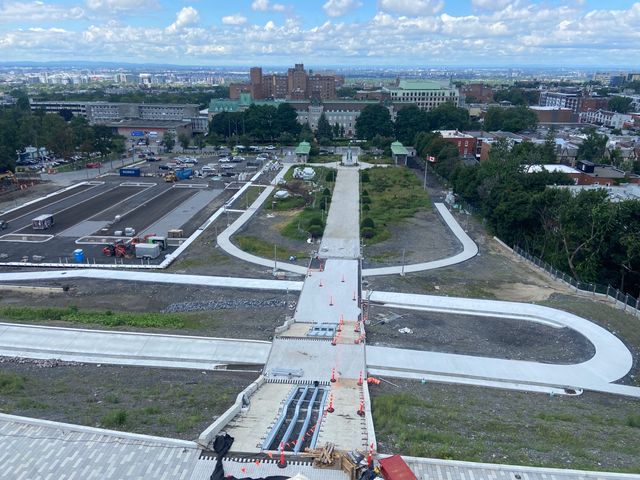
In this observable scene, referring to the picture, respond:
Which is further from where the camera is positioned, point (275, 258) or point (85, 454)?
point (275, 258)

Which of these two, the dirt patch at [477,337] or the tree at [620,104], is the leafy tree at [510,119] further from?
the dirt patch at [477,337]

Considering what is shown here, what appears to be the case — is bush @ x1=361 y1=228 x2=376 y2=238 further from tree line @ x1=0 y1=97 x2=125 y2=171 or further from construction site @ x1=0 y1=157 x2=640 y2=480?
tree line @ x1=0 y1=97 x2=125 y2=171

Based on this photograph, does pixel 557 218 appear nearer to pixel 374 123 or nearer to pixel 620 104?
pixel 374 123

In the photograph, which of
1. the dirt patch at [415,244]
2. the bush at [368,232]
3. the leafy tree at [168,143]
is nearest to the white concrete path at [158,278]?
the dirt patch at [415,244]

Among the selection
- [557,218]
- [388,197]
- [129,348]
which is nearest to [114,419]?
[129,348]

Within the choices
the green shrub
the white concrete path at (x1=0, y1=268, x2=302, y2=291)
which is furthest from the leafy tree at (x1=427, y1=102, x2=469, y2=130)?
the green shrub

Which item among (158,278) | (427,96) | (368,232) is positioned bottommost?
(158,278)
